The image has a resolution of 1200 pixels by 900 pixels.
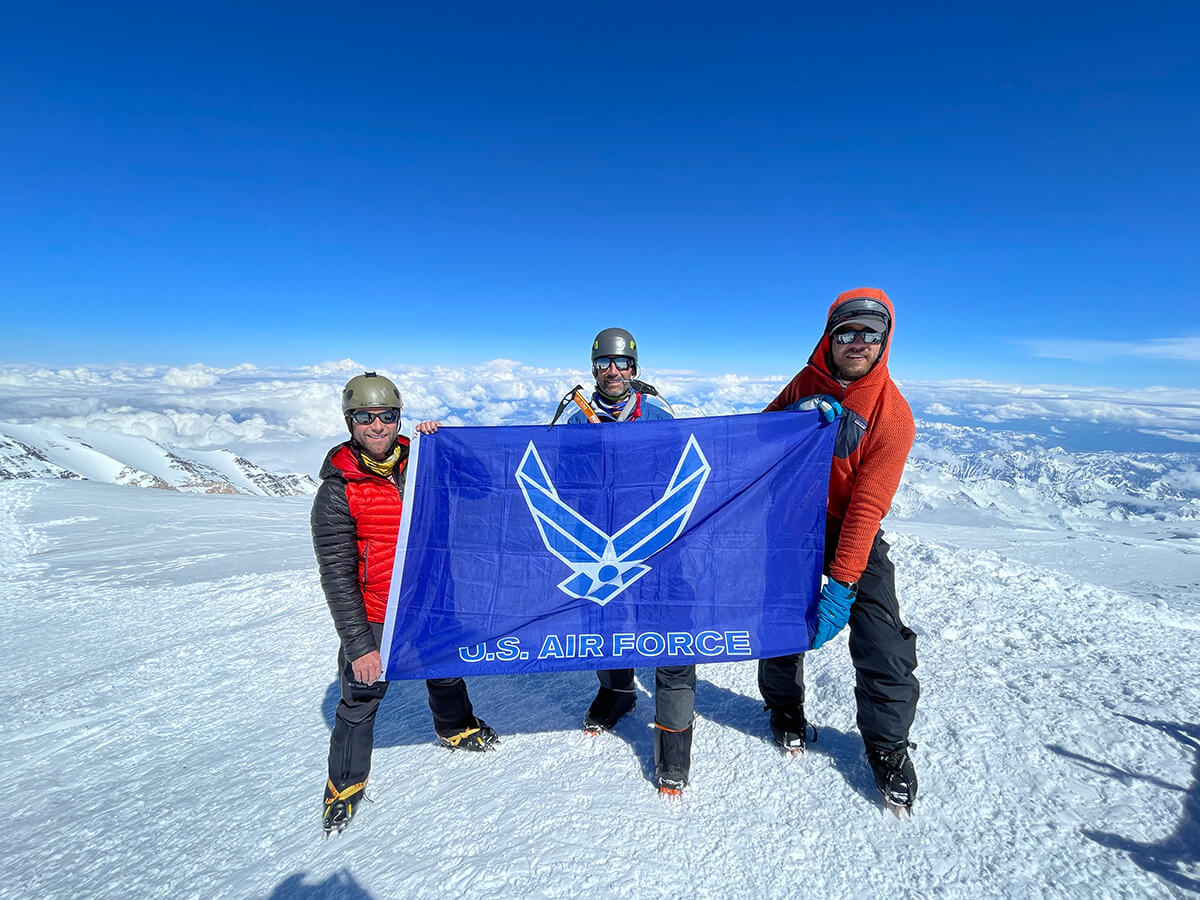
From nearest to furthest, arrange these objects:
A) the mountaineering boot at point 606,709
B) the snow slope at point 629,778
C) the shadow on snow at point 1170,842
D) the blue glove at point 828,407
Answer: the shadow on snow at point 1170,842 < the snow slope at point 629,778 < the blue glove at point 828,407 < the mountaineering boot at point 606,709

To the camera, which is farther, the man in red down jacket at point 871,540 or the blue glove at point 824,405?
the blue glove at point 824,405

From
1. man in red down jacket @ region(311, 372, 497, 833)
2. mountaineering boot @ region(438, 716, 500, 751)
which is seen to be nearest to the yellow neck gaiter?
man in red down jacket @ region(311, 372, 497, 833)

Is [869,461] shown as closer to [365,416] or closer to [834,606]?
[834,606]

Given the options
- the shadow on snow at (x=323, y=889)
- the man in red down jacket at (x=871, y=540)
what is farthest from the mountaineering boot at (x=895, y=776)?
the shadow on snow at (x=323, y=889)

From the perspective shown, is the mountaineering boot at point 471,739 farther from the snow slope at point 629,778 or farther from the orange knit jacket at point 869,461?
the orange knit jacket at point 869,461

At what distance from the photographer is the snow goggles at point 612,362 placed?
4.70m

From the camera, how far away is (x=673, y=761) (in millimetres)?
3852

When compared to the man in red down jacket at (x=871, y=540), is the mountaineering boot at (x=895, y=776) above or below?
below

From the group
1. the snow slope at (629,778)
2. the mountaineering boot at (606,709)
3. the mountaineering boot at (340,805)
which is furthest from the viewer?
the mountaineering boot at (606,709)

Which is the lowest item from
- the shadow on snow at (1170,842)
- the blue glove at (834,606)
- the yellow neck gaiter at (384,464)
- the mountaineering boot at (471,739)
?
the mountaineering boot at (471,739)

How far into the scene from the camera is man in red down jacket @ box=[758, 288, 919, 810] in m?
3.60

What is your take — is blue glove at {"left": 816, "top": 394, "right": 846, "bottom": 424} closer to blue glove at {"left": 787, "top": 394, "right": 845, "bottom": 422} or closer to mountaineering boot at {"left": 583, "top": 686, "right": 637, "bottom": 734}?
blue glove at {"left": 787, "top": 394, "right": 845, "bottom": 422}

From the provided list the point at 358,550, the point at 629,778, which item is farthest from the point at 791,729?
the point at 358,550

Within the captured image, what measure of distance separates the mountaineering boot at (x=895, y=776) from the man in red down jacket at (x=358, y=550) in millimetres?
4177
